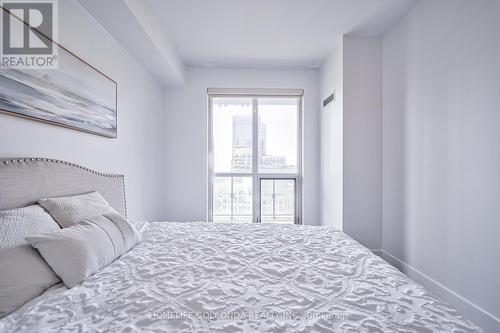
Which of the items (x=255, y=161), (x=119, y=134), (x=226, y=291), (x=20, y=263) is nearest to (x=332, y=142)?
(x=255, y=161)

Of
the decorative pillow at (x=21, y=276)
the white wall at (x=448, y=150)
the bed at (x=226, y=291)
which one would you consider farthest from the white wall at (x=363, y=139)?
the decorative pillow at (x=21, y=276)

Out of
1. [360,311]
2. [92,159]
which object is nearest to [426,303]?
[360,311]

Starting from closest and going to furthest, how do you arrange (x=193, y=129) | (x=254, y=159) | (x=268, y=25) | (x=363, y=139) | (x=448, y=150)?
1. (x=448, y=150)
2. (x=268, y=25)
3. (x=363, y=139)
4. (x=193, y=129)
5. (x=254, y=159)

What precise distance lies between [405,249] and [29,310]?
2.90m

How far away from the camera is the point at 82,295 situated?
0.94 m

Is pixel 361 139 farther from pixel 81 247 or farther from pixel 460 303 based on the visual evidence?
pixel 81 247

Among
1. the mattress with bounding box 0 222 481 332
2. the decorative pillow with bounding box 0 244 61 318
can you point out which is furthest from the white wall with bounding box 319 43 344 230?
the decorative pillow with bounding box 0 244 61 318

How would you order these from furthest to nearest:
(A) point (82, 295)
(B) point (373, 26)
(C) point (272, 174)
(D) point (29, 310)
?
(C) point (272, 174)
(B) point (373, 26)
(A) point (82, 295)
(D) point (29, 310)

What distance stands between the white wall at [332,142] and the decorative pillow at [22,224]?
267 centimetres

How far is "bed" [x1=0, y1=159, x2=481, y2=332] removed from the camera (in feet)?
2.57

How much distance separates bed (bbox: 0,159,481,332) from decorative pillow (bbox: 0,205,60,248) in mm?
101

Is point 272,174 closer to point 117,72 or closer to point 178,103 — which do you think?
point 178,103

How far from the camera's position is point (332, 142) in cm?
315

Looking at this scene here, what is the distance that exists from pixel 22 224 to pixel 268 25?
8.58 feet
